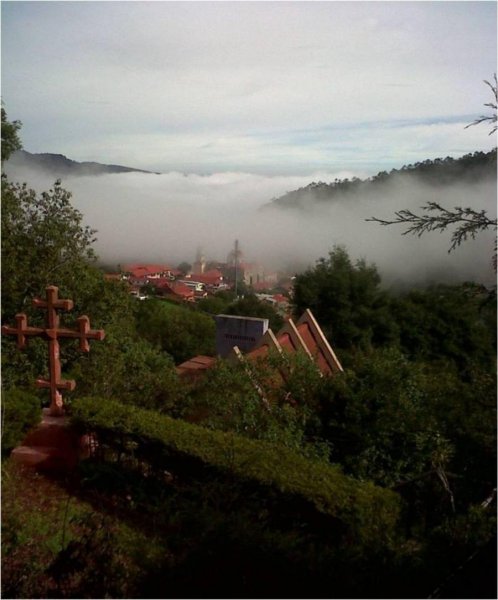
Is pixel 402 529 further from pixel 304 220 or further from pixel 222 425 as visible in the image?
pixel 304 220

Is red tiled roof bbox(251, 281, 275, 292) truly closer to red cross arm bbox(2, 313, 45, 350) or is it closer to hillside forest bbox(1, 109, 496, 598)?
hillside forest bbox(1, 109, 496, 598)

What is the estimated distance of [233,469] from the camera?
4465 mm

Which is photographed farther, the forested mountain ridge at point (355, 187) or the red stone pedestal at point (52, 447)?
the forested mountain ridge at point (355, 187)

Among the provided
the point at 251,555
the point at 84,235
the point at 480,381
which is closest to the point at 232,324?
the point at 84,235

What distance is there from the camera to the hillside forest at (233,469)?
107 inches

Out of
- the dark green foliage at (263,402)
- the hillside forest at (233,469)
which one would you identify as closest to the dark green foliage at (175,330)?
the hillside forest at (233,469)

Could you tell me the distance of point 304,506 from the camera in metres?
4.21

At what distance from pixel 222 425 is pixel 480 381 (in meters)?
2.30

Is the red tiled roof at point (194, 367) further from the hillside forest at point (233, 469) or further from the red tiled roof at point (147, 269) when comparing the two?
the red tiled roof at point (147, 269)

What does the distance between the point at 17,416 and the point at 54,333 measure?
841 mm

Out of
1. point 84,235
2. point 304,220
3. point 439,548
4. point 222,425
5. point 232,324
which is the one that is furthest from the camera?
point 304,220

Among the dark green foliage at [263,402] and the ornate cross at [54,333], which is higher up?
the ornate cross at [54,333]

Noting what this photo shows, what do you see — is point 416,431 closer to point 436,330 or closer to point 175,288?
point 436,330

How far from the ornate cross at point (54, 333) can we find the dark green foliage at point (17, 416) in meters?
0.34
